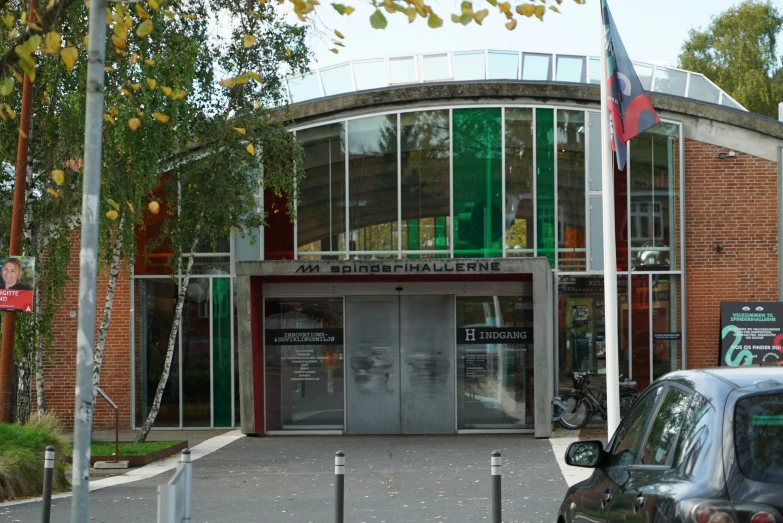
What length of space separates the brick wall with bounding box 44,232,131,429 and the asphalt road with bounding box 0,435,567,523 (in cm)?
404

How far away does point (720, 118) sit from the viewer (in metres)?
22.1

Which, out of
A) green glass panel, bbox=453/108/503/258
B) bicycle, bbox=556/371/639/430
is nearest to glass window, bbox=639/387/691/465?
bicycle, bbox=556/371/639/430

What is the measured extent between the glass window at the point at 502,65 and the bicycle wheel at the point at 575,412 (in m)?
6.82

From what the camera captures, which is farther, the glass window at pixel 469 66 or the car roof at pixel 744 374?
the glass window at pixel 469 66

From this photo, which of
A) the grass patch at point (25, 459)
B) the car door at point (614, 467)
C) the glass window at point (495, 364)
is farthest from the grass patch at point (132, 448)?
the car door at point (614, 467)

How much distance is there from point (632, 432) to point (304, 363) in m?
16.4

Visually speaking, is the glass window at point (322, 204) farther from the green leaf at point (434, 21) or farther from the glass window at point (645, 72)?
the green leaf at point (434, 21)

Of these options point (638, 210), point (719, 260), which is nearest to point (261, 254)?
point (638, 210)

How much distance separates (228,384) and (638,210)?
9382mm

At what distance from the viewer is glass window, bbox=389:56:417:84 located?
22.7 m

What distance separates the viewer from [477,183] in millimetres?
22172

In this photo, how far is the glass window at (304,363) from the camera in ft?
70.9

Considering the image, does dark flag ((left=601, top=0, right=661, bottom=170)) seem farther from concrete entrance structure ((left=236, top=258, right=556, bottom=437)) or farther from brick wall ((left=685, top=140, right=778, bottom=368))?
brick wall ((left=685, top=140, right=778, bottom=368))

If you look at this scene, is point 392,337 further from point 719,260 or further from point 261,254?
point 719,260
